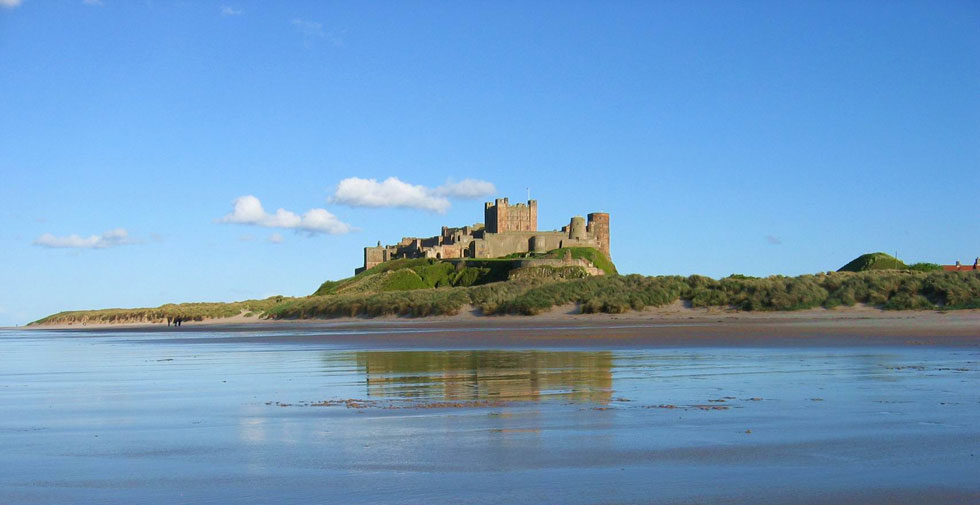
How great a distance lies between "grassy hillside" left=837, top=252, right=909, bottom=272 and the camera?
51.0 meters

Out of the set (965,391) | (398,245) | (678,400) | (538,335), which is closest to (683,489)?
(678,400)

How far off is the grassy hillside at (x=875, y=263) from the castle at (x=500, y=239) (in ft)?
146

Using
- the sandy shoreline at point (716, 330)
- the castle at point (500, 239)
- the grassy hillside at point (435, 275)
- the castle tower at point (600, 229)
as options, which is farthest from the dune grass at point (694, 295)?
the castle tower at point (600, 229)

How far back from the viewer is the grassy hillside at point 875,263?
51.0 m

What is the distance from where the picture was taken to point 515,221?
112812 mm

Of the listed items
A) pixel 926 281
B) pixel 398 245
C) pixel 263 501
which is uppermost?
pixel 398 245

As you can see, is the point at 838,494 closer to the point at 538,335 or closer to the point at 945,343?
the point at 945,343

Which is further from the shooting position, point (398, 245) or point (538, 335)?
point (398, 245)

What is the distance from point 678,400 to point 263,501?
178 inches

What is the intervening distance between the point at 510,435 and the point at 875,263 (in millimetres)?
50656

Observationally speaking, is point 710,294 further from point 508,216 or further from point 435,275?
point 508,216

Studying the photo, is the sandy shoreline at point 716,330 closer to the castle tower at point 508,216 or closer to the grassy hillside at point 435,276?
the grassy hillside at point 435,276

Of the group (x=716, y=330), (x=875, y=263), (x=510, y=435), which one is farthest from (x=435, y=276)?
(x=510, y=435)

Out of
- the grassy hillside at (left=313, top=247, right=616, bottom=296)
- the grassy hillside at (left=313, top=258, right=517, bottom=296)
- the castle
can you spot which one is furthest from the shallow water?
the castle
